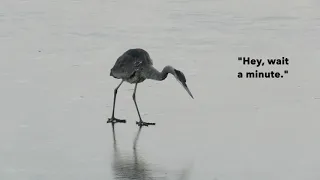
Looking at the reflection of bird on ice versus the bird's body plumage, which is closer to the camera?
the reflection of bird on ice

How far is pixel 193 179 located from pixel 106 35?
8.72 metres

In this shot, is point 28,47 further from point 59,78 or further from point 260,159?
point 260,159

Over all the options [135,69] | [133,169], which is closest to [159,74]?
[135,69]

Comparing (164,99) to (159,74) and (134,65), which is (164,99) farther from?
(159,74)

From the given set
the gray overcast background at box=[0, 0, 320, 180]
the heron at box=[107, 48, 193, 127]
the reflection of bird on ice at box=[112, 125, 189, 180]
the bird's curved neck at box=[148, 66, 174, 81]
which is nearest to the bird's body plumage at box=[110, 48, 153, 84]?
the heron at box=[107, 48, 193, 127]

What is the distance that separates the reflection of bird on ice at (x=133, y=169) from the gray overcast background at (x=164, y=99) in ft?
0.06

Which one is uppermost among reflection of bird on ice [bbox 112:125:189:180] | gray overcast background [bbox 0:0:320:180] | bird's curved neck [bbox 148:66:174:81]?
bird's curved neck [bbox 148:66:174:81]

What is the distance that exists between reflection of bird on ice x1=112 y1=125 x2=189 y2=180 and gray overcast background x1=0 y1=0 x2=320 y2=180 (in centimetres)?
2

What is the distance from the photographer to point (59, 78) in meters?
12.7

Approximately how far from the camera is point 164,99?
11414mm

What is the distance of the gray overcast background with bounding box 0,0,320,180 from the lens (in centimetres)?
864

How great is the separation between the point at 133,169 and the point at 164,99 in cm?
303

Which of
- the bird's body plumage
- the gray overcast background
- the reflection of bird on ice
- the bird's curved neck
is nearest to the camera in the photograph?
the reflection of bird on ice

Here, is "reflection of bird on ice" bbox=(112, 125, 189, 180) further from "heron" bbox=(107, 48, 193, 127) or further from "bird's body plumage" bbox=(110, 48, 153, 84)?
"bird's body plumage" bbox=(110, 48, 153, 84)
